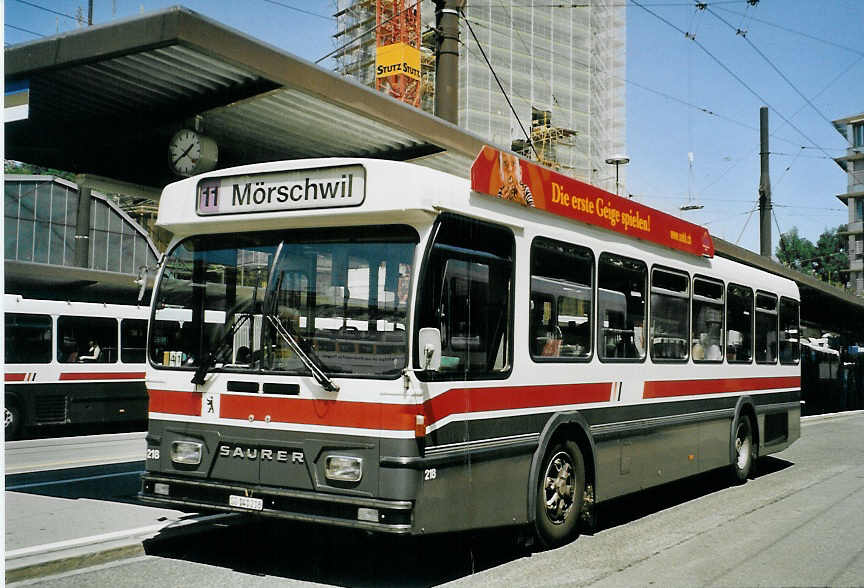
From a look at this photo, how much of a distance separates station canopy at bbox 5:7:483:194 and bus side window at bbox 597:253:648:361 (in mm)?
3870

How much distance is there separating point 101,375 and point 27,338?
5.90ft

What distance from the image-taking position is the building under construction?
2176 inches

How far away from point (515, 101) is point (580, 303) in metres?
50.4

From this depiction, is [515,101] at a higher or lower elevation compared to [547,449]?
higher

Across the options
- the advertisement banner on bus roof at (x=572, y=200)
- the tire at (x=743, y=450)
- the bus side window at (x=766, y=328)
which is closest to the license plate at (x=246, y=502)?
the advertisement banner on bus roof at (x=572, y=200)

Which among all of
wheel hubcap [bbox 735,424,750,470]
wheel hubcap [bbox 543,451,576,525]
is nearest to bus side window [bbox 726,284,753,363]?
wheel hubcap [bbox 735,424,750,470]

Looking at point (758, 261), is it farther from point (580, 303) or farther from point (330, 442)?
point (330, 442)

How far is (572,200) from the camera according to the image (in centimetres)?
823

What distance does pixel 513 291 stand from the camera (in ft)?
23.8

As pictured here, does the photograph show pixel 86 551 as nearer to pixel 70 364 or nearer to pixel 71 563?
pixel 71 563

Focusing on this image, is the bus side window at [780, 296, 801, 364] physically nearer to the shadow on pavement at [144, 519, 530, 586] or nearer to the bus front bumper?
the shadow on pavement at [144, 519, 530, 586]

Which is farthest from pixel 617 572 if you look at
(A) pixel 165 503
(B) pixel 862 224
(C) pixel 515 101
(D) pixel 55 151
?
(B) pixel 862 224

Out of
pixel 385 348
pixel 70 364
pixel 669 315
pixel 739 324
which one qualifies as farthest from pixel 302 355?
pixel 70 364

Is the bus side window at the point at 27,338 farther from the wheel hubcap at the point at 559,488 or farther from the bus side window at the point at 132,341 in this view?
the wheel hubcap at the point at 559,488
